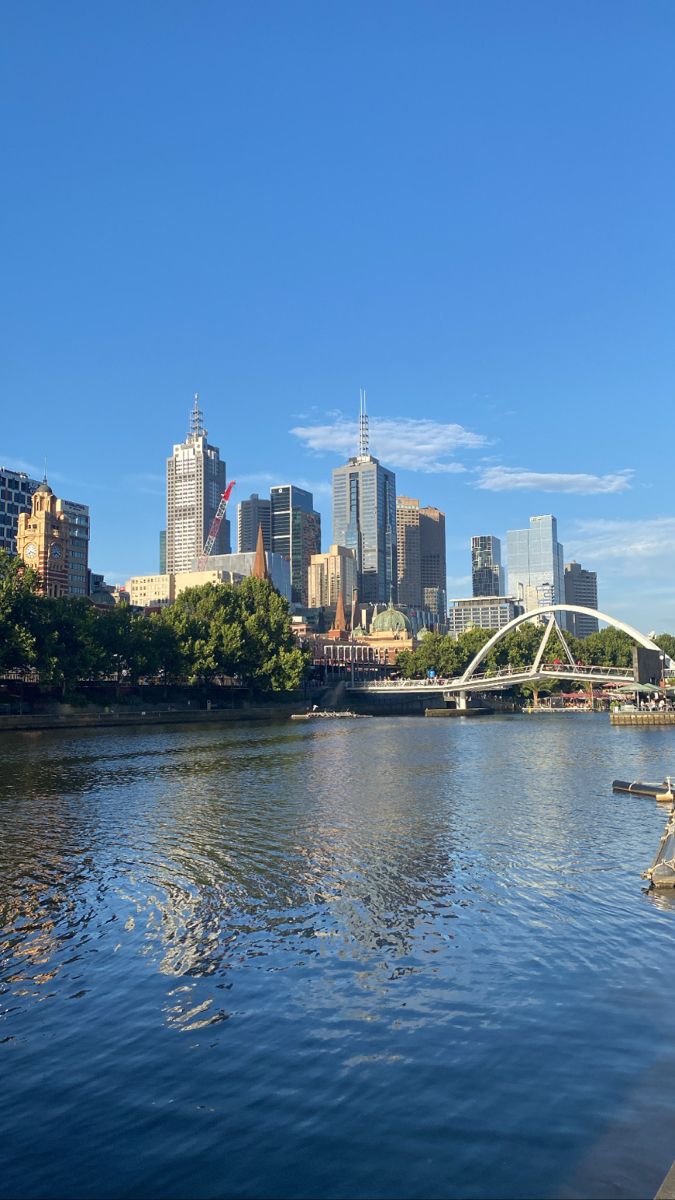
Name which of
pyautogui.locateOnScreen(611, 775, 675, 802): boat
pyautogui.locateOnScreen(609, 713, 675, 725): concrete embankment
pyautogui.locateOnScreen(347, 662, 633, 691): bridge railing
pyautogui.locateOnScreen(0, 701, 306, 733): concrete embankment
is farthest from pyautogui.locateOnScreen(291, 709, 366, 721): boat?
pyautogui.locateOnScreen(611, 775, 675, 802): boat

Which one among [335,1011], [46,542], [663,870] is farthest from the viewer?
[46,542]

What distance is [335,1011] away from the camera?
15.0 m

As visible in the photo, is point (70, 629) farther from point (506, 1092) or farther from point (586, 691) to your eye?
point (586, 691)

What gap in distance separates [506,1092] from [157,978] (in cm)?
720

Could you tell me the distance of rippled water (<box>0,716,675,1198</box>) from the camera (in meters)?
10.7

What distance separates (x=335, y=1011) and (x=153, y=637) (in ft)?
348

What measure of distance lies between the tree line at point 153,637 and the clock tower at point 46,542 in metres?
29.2

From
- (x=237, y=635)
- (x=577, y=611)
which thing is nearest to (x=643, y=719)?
(x=577, y=611)

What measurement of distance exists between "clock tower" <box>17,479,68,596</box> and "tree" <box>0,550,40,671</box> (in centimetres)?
5431

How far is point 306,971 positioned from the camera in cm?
1705

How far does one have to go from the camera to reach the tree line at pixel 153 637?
9431 centimetres

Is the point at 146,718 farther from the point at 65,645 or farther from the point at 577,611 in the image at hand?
the point at 577,611

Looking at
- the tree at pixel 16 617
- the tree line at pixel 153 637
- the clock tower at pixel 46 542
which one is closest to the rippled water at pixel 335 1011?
the tree at pixel 16 617

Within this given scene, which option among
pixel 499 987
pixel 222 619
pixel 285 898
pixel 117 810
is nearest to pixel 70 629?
pixel 222 619
